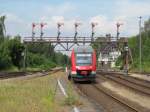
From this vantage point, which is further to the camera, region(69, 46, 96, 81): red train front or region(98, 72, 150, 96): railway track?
region(69, 46, 96, 81): red train front

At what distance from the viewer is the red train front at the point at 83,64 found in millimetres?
48594

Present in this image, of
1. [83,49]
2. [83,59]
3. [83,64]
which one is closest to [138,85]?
[83,64]

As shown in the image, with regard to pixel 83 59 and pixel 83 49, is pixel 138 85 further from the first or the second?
pixel 83 49

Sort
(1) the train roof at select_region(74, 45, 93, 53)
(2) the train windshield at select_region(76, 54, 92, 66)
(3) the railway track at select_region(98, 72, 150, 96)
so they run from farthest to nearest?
(1) the train roof at select_region(74, 45, 93, 53) < (2) the train windshield at select_region(76, 54, 92, 66) < (3) the railway track at select_region(98, 72, 150, 96)

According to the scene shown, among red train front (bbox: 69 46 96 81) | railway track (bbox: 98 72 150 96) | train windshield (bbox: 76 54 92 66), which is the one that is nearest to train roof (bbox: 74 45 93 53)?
red train front (bbox: 69 46 96 81)

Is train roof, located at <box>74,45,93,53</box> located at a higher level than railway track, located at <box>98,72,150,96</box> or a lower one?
higher

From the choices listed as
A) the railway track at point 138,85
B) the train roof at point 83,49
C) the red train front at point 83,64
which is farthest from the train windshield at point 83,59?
the railway track at point 138,85

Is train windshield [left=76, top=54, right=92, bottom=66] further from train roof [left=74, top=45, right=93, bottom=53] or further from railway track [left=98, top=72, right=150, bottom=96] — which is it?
railway track [left=98, top=72, right=150, bottom=96]

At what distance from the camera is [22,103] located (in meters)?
21.3

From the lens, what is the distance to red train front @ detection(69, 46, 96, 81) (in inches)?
1913

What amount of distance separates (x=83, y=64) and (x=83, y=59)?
20.5 inches

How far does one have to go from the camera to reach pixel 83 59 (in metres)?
49.3

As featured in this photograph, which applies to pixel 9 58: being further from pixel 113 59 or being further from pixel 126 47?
pixel 113 59

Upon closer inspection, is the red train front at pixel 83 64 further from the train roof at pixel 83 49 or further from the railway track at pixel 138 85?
the railway track at pixel 138 85
